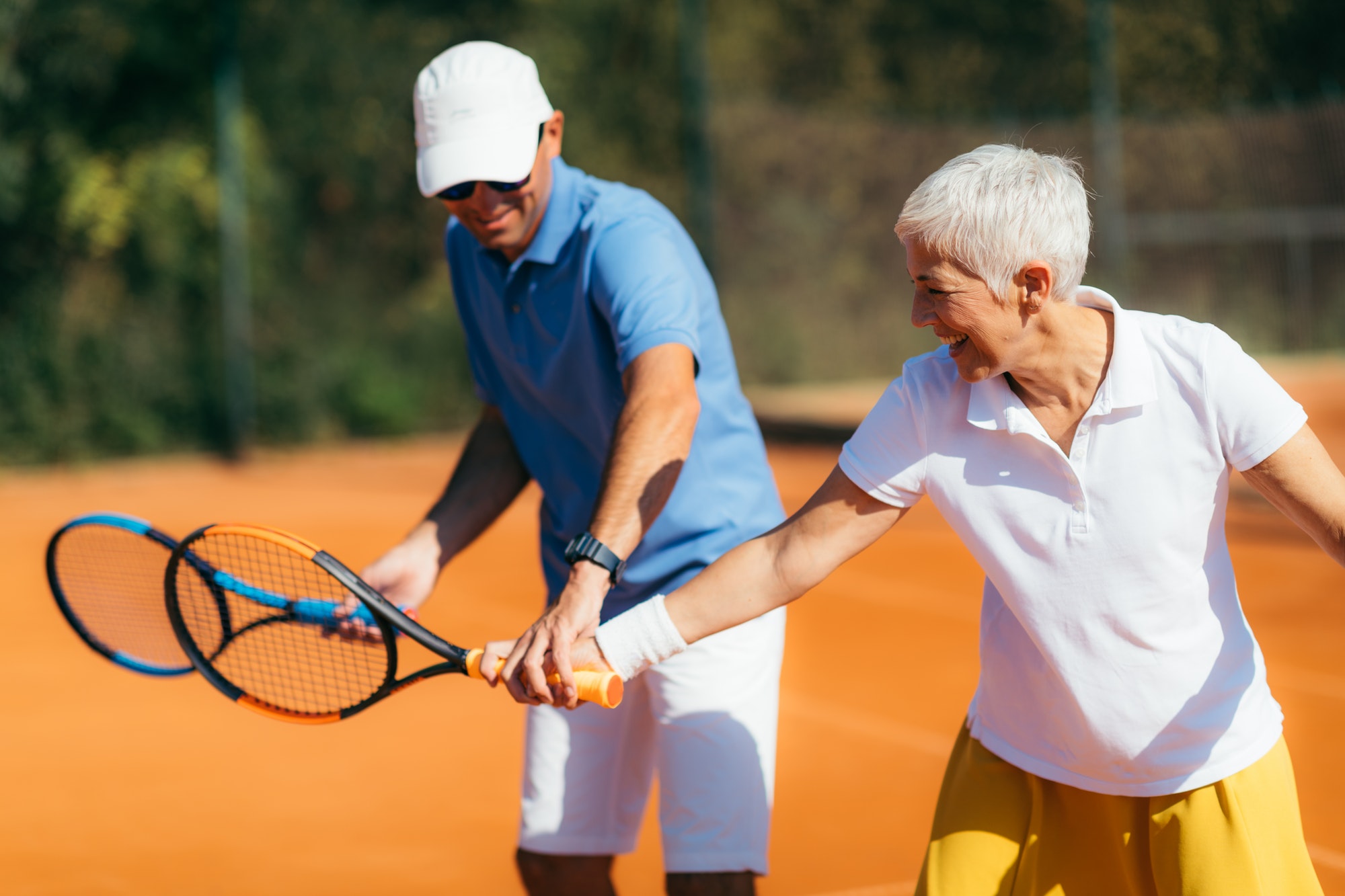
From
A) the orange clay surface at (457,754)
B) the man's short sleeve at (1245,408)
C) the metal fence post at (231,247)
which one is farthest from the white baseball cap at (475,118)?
the metal fence post at (231,247)

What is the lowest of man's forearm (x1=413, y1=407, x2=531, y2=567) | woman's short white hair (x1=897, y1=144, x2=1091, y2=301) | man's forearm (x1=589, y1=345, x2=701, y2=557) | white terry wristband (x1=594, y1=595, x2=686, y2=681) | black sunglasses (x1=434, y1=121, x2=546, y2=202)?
white terry wristband (x1=594, y1=595, x2=686, y2=681)

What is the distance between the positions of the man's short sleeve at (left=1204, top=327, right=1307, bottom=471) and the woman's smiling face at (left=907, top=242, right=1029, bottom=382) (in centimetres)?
25

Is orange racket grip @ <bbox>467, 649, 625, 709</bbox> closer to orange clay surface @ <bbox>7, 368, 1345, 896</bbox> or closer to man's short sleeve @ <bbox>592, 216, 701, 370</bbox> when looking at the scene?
man's short sleeve @ <bbox>592, 216, 701, 370</bbox>

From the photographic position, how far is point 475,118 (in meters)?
2.59

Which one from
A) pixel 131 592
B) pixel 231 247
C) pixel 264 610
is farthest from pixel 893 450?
pixel 231 247

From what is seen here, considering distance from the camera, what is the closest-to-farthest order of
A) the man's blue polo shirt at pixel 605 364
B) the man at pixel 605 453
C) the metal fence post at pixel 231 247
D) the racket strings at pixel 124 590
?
the man at pixel 605 453, the man's blue polo shirt at pixel 605 364, the racket strings at pixel 124 590, the metal fence post at pixel 231 247

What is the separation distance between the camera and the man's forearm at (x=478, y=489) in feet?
10.1

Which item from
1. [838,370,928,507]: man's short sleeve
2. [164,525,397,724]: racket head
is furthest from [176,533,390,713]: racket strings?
[838,370,928,507]: man's short sleeve

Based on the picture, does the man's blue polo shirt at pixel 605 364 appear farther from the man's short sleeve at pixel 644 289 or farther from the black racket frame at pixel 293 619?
the black racket frame at pixel 293 619

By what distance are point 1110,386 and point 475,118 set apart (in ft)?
3.87

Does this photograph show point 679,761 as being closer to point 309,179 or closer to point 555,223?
point 555,223

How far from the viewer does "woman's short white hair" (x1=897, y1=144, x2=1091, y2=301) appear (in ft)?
6.52

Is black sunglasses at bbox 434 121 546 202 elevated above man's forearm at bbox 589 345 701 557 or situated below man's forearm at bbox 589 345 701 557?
above

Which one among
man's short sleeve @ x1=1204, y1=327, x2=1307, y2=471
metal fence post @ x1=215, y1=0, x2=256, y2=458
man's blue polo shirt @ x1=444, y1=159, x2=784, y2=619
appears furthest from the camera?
metal fence post @ x1=215, y1=0, x2=256, y2=458
